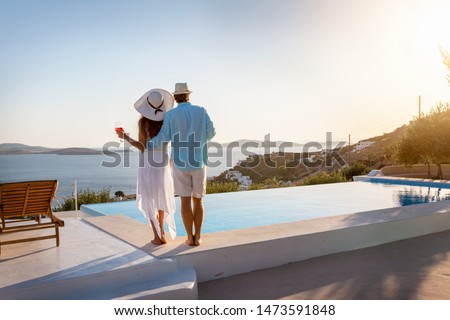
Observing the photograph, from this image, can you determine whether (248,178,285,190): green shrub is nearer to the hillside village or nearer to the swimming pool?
the swimming pool

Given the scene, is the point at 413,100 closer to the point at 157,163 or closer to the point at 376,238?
the point at 376,238

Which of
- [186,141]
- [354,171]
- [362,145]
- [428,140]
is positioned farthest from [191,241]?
[362,145]

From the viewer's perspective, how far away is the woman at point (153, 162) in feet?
14.7

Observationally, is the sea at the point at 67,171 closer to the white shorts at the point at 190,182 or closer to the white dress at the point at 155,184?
the white dress at the point at 155,184

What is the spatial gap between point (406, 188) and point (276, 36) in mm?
5828

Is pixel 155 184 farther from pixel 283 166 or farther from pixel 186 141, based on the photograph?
pixel 283 166

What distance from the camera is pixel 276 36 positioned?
13.6m

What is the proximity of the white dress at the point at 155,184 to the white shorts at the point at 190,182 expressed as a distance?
0.13 metres

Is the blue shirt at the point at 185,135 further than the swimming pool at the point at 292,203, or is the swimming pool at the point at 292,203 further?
the swimming pool at the point at 292,203

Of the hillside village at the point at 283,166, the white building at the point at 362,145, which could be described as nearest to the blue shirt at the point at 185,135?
the hillside village at the point at 283,166

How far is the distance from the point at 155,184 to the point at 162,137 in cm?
48

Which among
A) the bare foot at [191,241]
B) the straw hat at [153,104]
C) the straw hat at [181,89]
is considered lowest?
the bare foot at [191,241]

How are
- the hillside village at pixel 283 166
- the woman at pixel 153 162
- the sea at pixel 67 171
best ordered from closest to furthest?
the woman at pixel 153 162 < the hillside village at pixel 283 166 < the sea at pixel 67 171

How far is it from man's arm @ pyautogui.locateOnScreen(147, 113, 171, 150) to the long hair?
7 cm
